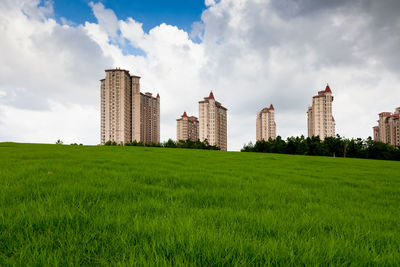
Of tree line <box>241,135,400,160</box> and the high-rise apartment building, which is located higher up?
the high-rise apartment building

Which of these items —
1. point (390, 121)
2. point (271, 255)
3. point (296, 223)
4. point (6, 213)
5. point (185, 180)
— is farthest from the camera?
point (390, 121)

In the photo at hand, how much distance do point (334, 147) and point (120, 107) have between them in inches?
3930

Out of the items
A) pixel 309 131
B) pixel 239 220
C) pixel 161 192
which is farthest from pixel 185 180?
pixel 309 131

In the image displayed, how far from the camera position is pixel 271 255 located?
5.81 ft

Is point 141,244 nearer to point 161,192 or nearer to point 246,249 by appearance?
point 246,249

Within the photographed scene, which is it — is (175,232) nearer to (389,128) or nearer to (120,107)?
(120,107)

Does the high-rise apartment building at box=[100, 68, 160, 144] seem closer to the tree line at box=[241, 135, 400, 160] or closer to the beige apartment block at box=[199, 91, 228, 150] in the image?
the beige apartment block at box=[199, 91, 228, 150]

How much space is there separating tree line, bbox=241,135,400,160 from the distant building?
65827 millimetres

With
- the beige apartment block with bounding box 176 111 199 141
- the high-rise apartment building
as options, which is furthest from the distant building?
the high-rise apartment building

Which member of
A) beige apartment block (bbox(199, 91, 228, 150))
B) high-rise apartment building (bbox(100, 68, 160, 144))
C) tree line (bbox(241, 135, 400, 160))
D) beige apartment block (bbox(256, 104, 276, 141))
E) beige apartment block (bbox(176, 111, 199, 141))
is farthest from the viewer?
beige apartment block (bbox(176, 111, 199, 141))

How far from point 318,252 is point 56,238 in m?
2.61

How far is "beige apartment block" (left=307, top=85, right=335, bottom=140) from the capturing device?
11231cm

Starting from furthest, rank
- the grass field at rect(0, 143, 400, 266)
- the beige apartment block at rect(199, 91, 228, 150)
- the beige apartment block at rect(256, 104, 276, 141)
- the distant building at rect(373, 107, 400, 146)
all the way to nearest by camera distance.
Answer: the beige apartment block at rect(256, 104, 276, 141) → the beige apartment block at rect(199, 91, 228, 150) → the distant building at rect(373, 107, 400, 146) → the grass field at rect(0, 143, 400, 266)

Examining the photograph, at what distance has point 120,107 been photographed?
107500 mm
